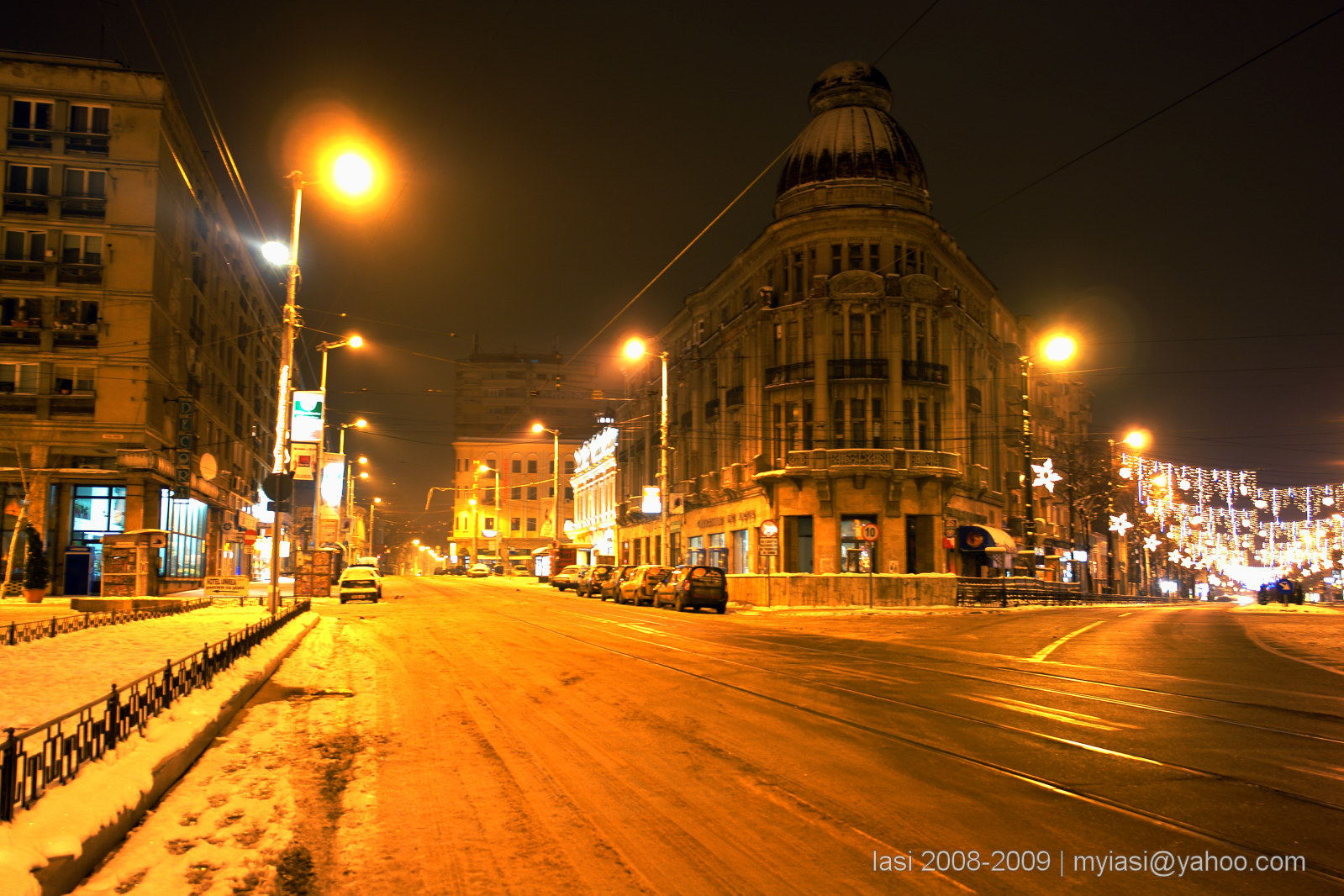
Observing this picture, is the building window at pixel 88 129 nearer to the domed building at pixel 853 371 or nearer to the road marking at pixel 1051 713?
the domed building at pixel 853 371

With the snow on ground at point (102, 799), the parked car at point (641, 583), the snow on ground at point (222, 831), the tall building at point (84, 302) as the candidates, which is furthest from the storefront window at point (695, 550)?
the snow on ground at point (222, 831)

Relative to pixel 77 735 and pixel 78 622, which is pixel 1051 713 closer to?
pixel 77 735

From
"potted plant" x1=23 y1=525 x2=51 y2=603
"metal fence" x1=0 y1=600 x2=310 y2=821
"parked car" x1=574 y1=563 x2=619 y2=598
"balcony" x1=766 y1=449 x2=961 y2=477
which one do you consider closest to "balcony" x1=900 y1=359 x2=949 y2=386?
"balcony" x1=766 y1=449 x2=961 y2=477

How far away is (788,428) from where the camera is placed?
151ft

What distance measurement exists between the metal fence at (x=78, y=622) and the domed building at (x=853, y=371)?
736 inches

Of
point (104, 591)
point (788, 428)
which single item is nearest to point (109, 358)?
point (104, 591)

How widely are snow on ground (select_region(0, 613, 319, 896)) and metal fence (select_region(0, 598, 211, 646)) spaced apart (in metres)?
8.02

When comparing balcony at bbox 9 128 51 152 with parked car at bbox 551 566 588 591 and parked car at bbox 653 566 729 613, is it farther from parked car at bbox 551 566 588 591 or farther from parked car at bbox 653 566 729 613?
parked car at bbox 551 566 588 591

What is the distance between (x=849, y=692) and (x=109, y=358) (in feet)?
129

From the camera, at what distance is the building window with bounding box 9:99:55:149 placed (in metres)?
40.7

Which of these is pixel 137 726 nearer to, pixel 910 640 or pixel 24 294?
pixel 910 640

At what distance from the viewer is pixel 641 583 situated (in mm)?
39781

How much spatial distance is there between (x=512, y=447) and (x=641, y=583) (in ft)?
305

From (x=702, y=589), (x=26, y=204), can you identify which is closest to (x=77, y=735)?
(x=702, y=589)
